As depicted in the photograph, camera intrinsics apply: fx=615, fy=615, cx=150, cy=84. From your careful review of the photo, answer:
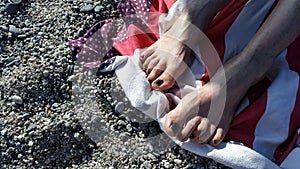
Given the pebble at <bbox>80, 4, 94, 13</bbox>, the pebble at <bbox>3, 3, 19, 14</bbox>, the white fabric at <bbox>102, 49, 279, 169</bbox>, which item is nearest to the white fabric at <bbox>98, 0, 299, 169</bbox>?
the white fabric at <bbox>102, 49, 279, 169</bbox>

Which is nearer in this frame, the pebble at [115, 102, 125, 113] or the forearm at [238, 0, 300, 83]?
the forearm at [238, 0, 300, 83]

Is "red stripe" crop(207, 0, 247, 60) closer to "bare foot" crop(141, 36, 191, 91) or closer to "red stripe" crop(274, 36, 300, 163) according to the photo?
"bare foot" crop(141, 36, 191, 91)

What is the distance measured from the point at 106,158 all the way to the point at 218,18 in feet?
1.83

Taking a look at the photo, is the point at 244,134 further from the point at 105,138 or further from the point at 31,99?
the point at 31,99

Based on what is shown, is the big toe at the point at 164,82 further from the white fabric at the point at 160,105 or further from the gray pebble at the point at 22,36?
the gray pebble at the point at 22,36

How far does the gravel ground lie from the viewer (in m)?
1.75

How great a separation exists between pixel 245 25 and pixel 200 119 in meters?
0.35

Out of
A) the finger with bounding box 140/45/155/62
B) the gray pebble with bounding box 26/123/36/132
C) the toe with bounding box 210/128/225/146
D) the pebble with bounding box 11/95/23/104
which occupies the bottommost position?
the gray pebble with bounding box 26/123/36/132

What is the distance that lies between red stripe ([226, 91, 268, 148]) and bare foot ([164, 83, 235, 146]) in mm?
23

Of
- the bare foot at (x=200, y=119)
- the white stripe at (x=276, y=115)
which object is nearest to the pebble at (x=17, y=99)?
the bare foot at (x=200, y=119)

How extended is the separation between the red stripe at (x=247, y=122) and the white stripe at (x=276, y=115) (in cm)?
1

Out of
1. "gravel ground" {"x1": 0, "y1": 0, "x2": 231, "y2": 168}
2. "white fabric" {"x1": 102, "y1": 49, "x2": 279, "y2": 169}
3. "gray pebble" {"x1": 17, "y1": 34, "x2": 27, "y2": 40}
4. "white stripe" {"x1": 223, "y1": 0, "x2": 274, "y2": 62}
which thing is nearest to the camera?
"white fabric" {"x1": 102, "y1": 49, "x2": 279, "y2": 169}

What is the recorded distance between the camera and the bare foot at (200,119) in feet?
5.57

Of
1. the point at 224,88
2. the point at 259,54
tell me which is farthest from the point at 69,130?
the point at 259,54
